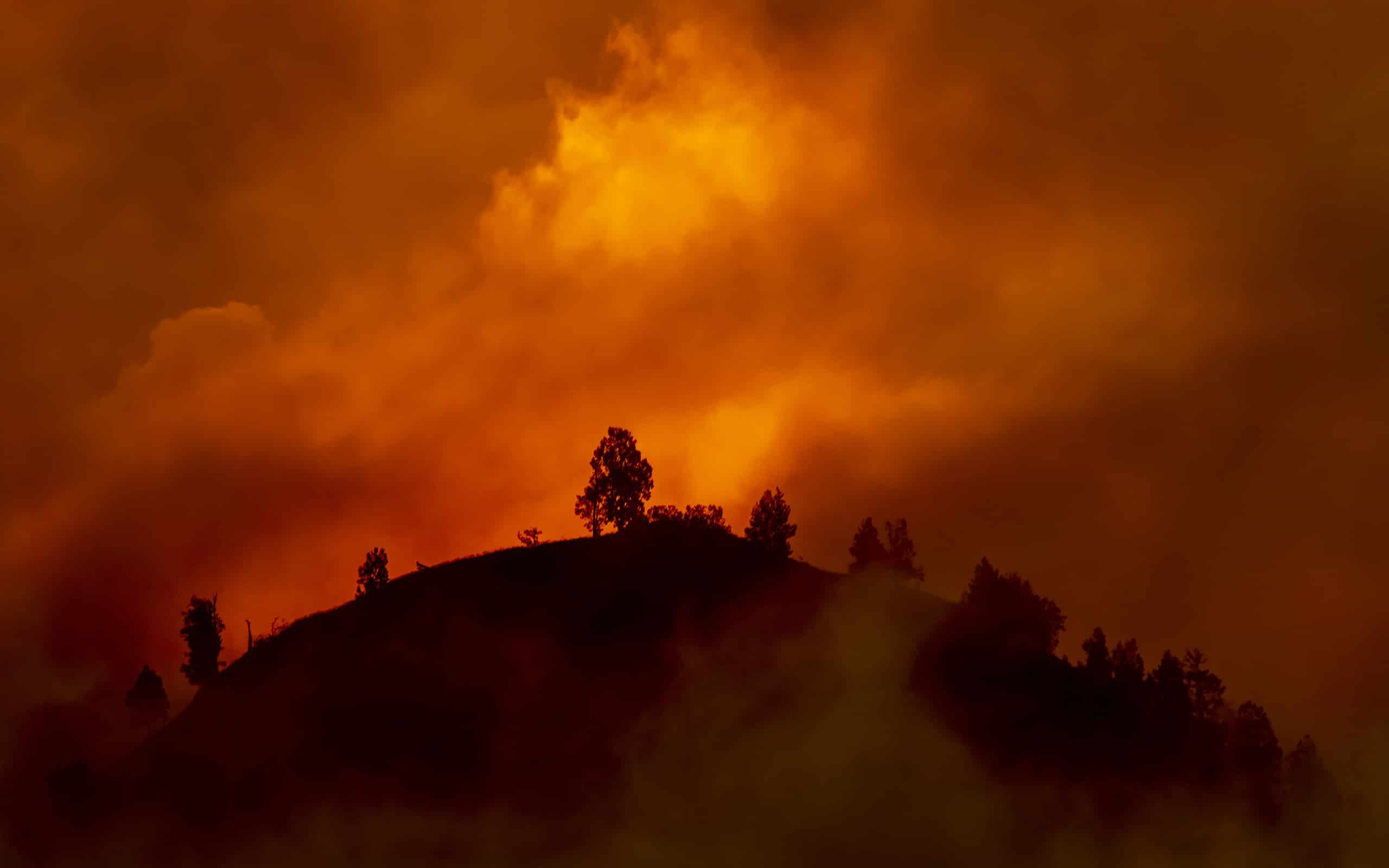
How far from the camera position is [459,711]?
Answer: 186m

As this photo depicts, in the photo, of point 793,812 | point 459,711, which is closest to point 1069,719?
point 793,812

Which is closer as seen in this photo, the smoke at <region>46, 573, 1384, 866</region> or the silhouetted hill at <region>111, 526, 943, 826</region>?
the smoke at <region>46, 573, 1384, 866</region>

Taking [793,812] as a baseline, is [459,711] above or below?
above

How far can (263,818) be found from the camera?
6855 inches

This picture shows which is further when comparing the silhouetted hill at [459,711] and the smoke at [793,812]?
the silhouetted hill at [459,711]

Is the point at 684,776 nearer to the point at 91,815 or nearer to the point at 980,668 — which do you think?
the point at 980,668

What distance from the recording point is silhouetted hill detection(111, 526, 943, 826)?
576 feet

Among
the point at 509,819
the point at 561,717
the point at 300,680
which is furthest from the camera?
the point at 300,680

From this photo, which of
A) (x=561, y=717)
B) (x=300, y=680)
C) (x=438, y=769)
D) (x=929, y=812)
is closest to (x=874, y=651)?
(x=929, y=812)

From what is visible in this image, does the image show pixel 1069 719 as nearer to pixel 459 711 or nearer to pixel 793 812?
pixel 793 812

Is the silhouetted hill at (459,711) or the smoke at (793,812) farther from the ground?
the silhouetted hill at (459,711)

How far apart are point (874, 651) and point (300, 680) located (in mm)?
71580

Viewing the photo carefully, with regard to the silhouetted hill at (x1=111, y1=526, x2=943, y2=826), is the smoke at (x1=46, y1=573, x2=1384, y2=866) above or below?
below

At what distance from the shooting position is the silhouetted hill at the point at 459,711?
176 meters
